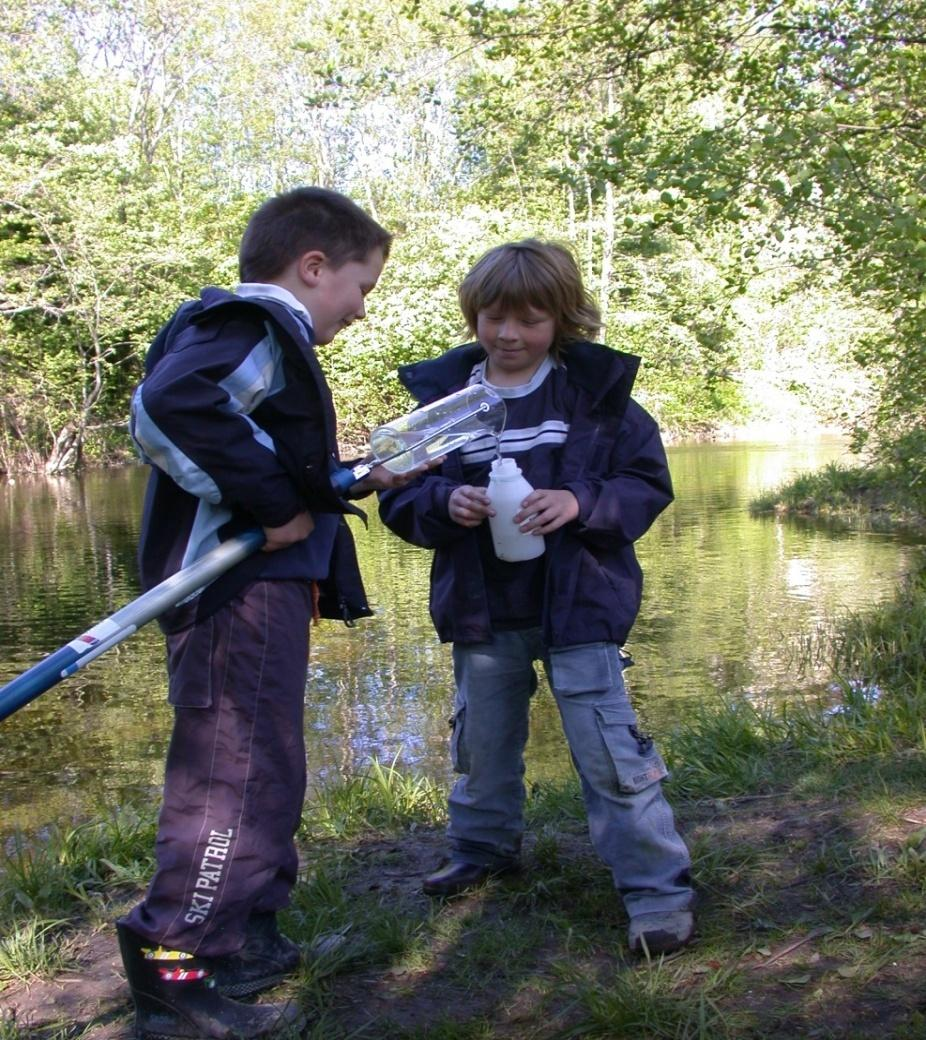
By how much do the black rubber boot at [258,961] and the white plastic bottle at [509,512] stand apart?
107 cm

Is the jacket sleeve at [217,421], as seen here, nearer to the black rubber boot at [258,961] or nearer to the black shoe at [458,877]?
the black rubber boot at [258,961]

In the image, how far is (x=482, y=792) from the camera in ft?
11.1

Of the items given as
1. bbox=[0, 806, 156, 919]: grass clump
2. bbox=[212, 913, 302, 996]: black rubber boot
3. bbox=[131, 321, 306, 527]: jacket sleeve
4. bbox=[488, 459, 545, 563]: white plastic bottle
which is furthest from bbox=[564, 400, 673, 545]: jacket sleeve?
bbox=[0, 806, 156, 919]: grass clump

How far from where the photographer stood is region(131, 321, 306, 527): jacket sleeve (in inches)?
96.9

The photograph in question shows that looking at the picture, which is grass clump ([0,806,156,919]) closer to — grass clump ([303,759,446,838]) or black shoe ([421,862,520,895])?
grass clump ([303,759,446,838])

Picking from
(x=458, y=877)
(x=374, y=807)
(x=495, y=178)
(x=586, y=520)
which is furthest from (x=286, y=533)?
(x=495, y=178)

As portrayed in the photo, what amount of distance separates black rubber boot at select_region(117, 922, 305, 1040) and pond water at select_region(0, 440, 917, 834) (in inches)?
132

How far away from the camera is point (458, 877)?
3340 mm

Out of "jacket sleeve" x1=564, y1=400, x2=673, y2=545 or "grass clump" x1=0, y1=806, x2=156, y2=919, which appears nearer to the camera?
"jacket sleeve" x1=564, y1=400, x2=673, y2=545

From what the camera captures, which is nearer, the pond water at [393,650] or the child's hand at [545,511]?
the child's hand at [545,511]

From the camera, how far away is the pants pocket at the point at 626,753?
3.03 metres

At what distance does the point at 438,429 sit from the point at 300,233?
2.03 feet

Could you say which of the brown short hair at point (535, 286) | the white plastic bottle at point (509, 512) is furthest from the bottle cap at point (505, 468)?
the brown short hair at point (535, 286)

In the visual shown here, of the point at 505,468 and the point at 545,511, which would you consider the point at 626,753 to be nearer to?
the point at 545,511
